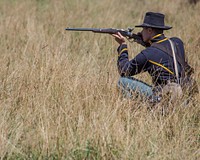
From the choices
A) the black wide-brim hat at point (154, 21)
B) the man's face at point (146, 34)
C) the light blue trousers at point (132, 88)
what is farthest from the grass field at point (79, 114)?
the black wide-brim hat at point (154, 21)

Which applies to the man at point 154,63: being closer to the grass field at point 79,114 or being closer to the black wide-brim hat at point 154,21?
the black wide-brim hat at point 154,21

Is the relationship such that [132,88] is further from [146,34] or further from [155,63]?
[146,34]

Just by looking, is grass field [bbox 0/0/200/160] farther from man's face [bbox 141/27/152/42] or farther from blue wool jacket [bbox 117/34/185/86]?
man's face [bbox 141/27/152/42]

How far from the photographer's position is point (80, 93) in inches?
192

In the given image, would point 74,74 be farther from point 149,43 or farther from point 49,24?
point 49,24

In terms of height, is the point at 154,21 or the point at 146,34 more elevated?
the point at 154,21

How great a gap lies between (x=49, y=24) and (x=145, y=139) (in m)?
5.56

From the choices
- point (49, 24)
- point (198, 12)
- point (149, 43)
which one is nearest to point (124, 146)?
point (149, 43)

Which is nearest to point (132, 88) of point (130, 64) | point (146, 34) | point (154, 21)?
point (130, 64)

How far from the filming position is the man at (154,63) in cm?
481

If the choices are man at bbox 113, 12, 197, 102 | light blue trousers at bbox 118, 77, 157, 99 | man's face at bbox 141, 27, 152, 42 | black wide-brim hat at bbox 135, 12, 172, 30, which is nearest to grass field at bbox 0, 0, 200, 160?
light blue trousers at bbox 118, 77, 157, 99

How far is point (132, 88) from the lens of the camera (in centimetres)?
491

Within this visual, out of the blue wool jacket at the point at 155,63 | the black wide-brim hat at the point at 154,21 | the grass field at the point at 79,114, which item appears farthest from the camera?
the black wide-brim hat at the point at 154,21

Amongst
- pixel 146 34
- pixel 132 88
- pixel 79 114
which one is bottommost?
pixel 79 114
